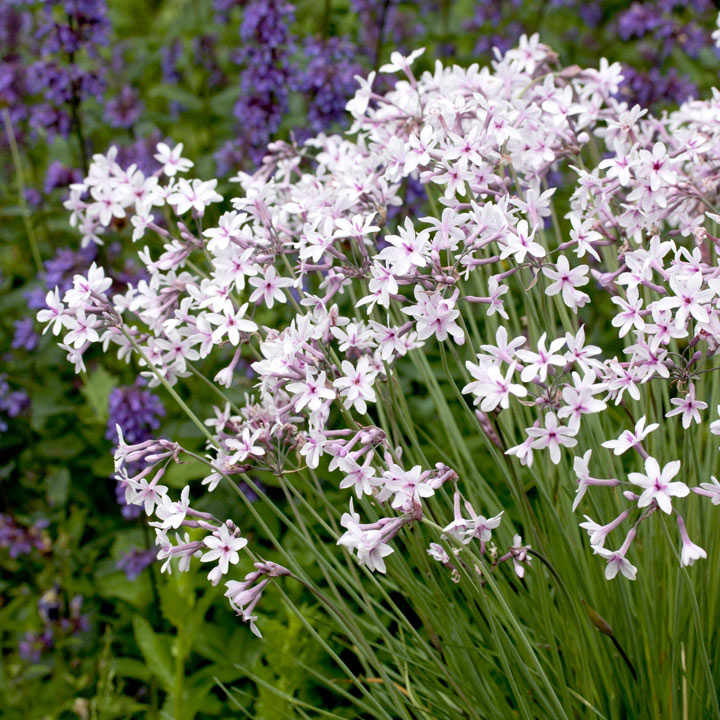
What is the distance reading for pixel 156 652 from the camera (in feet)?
9.00

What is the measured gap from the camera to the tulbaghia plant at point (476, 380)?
5.93 feet

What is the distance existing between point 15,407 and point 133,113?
1429 mm

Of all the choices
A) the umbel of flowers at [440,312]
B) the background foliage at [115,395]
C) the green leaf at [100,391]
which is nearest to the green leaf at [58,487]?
the background foliage at [115,395]

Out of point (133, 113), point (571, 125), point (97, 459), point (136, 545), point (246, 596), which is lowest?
point (246, 596)

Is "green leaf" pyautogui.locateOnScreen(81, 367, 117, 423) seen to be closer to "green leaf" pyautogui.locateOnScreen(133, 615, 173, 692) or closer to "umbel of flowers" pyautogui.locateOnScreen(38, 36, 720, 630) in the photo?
"umbel of flowers" pyautogui.locateOnScreen(38, 36, 720, 630)

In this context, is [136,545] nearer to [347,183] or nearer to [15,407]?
[15,407]

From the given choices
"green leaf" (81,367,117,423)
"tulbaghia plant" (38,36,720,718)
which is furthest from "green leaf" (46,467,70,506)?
"tulbaghia plant" (38,36,720,718)

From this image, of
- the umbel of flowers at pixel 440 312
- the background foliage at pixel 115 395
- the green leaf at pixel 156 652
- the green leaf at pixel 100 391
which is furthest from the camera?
the green leaf at pixel 100 391

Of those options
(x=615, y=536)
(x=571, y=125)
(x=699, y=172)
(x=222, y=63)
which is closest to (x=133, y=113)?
(x=222, y=63)

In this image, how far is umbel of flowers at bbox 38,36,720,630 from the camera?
5.84 feet

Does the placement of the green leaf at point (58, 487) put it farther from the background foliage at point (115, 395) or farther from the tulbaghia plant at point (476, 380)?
the tulbaghia plant at point (476, 380)

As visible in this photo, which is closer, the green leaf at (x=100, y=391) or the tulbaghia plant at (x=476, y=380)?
the tulbaghia plant at (x=476, y=380)

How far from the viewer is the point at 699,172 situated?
8.34 ft

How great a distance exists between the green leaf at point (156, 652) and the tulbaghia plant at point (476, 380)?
0.36 m
